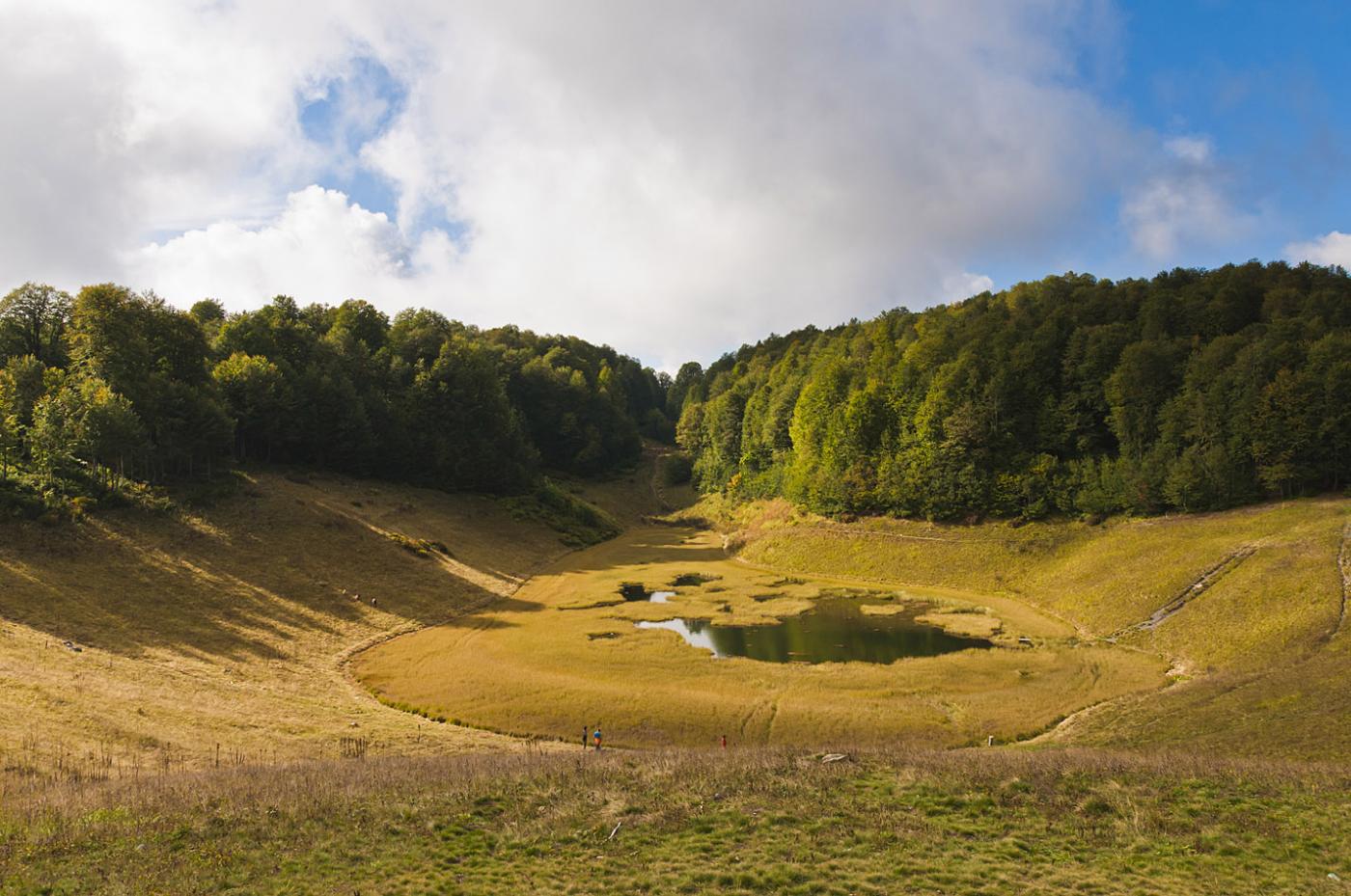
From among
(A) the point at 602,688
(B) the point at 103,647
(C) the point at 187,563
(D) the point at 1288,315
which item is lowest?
(A) the point at 602,688

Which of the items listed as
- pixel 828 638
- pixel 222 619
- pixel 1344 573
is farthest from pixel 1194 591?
Answer: pixel 222 619

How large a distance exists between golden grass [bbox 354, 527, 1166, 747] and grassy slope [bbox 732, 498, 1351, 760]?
3.09 meters

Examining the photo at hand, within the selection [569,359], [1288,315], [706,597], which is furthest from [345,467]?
[1288,315]

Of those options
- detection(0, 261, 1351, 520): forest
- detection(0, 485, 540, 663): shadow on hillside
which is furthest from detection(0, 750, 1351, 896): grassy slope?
detection(0, 261, 1351, 520): forest

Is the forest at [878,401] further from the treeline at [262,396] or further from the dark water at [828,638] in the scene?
the dark water at [828,638]

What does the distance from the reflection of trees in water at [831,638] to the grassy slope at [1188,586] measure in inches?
401

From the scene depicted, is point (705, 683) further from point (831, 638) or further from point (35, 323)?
point (35, 323)

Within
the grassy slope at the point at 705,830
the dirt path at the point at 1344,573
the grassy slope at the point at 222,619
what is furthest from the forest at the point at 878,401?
the grassy slope at the point at 705,830

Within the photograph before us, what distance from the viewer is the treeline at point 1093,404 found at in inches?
Result: 2071

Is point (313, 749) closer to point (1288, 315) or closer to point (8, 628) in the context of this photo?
point (8, 628)

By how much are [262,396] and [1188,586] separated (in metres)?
77.9

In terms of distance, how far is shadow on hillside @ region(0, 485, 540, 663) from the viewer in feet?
119

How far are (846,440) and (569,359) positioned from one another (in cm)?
7264

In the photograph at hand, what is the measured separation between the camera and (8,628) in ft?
105
